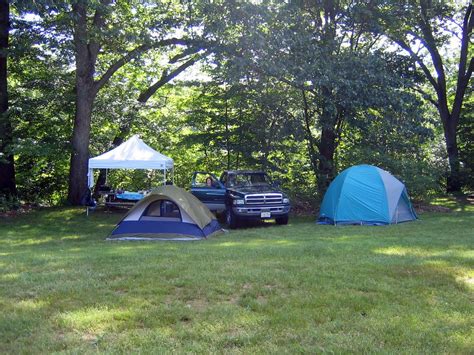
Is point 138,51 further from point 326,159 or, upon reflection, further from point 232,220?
point 326,159

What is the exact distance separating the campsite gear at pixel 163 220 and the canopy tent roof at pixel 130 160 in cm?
419

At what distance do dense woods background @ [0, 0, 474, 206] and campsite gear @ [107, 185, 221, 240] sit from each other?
5.77 metres

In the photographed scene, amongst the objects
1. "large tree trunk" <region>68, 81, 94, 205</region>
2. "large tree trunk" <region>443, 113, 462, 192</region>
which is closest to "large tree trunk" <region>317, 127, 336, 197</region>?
"large tree trunk" <region>443, 113, 462, 192</region>

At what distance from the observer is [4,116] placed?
56.5 feet

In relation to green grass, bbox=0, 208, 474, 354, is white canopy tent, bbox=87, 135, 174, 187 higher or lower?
higher

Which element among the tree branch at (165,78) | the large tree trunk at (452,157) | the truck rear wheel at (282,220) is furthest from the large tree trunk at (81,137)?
the large tree trunk at (452,157)

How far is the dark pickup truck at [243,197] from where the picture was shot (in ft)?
44.1

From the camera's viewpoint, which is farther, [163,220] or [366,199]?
[366,199]

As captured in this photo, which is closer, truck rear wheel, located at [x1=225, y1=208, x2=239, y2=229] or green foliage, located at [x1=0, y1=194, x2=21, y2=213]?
truck rear wheel, located at [x1=225, y1=208, x2=239, y2=229]

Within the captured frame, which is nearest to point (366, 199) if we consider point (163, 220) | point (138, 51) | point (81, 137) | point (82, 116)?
point (163, 220)

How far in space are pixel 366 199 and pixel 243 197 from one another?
3.48 m

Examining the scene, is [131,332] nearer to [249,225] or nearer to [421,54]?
[249,225]

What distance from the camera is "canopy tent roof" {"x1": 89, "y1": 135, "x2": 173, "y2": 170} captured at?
15648mm

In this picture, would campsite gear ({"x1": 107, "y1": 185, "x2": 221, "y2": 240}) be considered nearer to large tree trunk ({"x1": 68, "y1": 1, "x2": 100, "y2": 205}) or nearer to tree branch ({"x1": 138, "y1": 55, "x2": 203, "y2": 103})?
large tree trunk ({"x1": 68, "y1": 1, "x2": 100, "y2": 205})
